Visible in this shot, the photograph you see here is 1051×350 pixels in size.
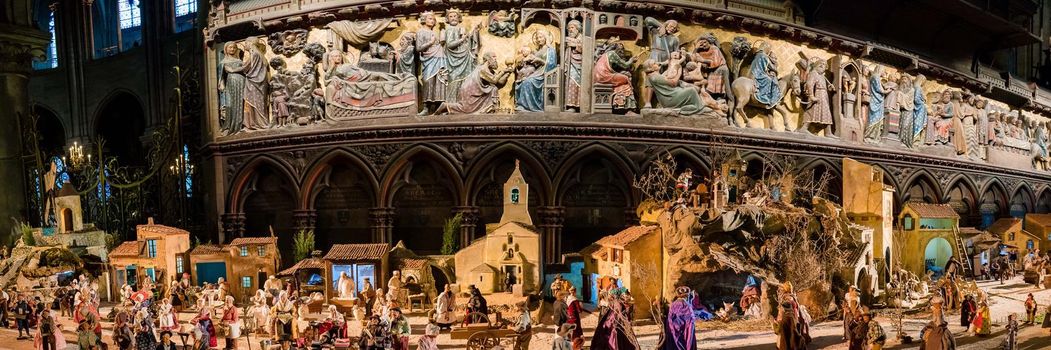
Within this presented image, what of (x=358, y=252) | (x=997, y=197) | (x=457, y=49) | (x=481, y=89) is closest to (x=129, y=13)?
(x=457, y=49)

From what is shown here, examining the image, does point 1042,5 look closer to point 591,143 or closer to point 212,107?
point 591,143

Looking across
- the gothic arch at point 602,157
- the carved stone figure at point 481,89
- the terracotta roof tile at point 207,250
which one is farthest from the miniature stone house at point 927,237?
the terracotta roof tile at point 207,250

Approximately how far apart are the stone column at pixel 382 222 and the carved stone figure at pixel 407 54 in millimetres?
3791

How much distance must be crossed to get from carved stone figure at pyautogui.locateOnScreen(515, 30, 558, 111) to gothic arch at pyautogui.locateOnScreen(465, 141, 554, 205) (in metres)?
1.14

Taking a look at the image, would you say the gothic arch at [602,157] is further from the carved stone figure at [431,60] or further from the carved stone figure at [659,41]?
the carved stone figure at [431,60]

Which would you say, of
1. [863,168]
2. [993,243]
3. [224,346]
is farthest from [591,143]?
[993,243]

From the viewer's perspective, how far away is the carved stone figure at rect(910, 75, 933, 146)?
80.1ft

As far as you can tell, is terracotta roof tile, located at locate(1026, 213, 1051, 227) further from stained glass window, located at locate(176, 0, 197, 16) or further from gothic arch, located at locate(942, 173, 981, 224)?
stained glass window, located at locate(176, 0, 197, 16)

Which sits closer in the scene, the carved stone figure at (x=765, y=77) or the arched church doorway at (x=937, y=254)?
the arched church doorway at (x=937, y=254)

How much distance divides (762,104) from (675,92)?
3.12 metres

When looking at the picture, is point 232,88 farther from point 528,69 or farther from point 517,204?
point 517,204

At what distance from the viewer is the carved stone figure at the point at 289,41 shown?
19.5 metres

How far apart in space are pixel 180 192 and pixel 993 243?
83.4 feet

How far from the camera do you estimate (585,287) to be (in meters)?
16.0
